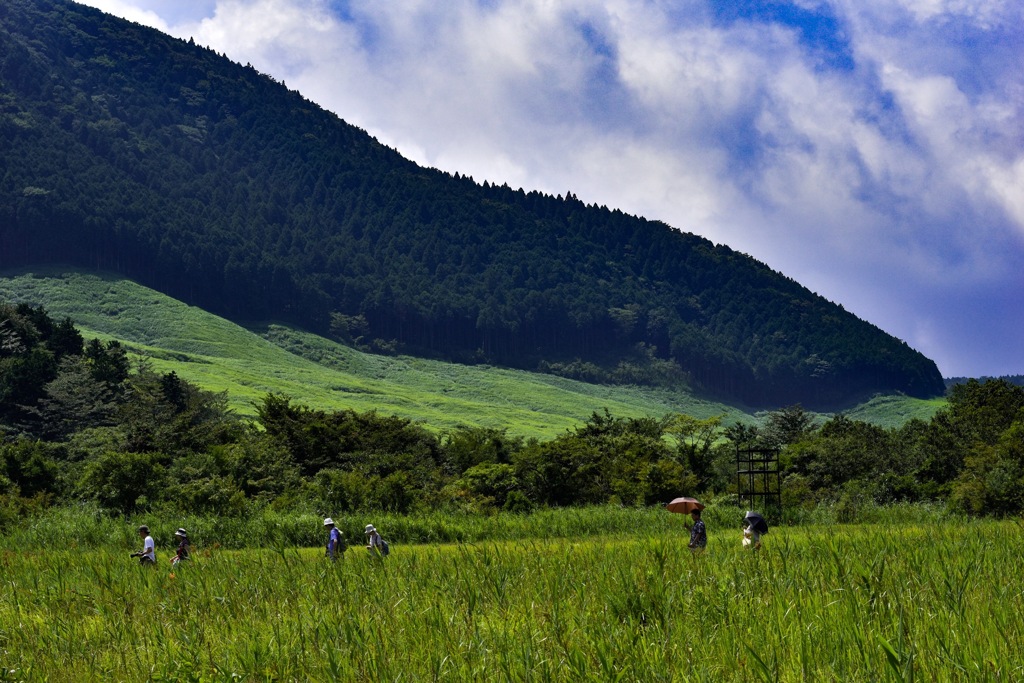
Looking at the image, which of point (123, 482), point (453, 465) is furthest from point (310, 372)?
point (123, 482)

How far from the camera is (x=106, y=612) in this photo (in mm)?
8609

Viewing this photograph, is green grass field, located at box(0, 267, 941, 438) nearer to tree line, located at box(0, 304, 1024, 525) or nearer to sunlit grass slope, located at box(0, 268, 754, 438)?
sunlit grass slope, located at box(0, 268, 754, 438)

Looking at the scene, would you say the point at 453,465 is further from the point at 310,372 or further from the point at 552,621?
the point at 310,372

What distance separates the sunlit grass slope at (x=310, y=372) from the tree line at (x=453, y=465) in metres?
45.5

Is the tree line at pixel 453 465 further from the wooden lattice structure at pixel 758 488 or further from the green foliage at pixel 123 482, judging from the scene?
the wooden lattice structure at pixel 758 488

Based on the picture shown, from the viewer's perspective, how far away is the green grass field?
368ft

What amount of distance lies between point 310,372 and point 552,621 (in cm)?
13520

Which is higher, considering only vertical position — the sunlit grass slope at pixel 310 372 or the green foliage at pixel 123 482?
the sunlit grass slope at pixel 310 372

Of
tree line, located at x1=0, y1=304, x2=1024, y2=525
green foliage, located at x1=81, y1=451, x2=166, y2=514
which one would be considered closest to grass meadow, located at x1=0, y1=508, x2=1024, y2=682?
green foliage, located at x1=81, y1=451, x2=166, y2=514

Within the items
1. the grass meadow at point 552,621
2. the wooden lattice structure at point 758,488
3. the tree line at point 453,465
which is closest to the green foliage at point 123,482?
the tree line at point 453,465

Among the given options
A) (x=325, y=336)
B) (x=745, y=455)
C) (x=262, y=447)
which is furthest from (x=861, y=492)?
(x=325, y=336)

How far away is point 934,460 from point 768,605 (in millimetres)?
34364

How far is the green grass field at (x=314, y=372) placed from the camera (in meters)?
112

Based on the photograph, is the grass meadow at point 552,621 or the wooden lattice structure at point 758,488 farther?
the wooden lattice structure at point 758,488
